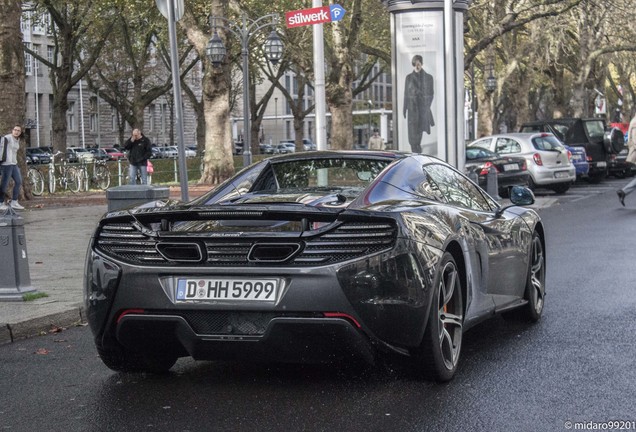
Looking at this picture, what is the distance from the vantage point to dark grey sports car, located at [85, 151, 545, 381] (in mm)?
5496

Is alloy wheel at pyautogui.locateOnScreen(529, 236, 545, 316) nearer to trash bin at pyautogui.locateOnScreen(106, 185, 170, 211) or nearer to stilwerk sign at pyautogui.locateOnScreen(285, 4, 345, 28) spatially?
trash bin at pyautogui.locateOnScreen(106, 185, 170, 211)

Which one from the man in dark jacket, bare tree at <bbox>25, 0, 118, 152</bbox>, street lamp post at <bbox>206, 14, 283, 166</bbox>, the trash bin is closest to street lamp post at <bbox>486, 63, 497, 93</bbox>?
bare tree at <bbox>25, 0, 118, 152</bbox>

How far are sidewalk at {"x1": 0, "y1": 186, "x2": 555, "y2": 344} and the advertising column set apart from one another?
10.4 ft

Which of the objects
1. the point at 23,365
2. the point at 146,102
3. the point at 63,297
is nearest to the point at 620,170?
the point at 146,102

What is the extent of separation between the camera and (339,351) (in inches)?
221

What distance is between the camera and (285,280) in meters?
5.51

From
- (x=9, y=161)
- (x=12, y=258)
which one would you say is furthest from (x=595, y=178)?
(x=12, y=258)

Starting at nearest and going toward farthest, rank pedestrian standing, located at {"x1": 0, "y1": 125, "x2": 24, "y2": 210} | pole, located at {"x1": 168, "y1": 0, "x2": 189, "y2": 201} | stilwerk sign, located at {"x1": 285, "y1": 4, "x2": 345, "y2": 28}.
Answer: pole, located at {"x1": 168, "y1": 0, "x2": 189, "y2": 201}, stilwerk sign, located at {"x1": 285, "y1": 4, "x2": 345, "y2": 28}, pedestrian standing, located at {"x1": 0, "y1": 125, "x2": 24, "y2": 210}

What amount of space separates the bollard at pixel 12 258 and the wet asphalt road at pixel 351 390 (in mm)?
1270

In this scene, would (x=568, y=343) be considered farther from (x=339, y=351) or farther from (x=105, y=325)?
(x=105, y=325)

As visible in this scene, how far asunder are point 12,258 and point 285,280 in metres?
4.61

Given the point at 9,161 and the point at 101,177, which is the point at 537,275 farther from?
the point at 101,177

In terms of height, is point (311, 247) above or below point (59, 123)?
below

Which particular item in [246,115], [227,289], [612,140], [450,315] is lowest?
[450,315]
